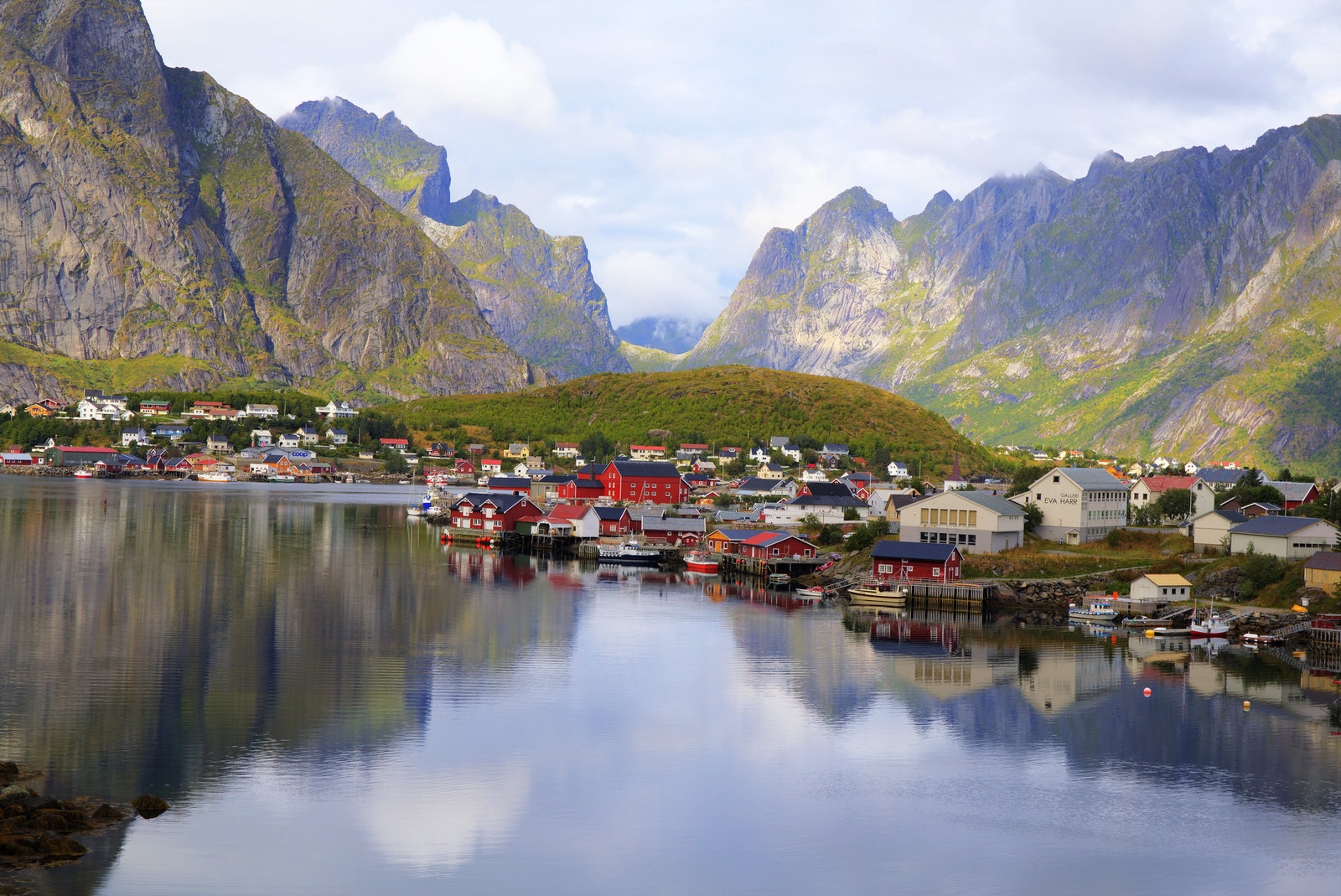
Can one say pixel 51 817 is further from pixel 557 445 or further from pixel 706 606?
pixel 557 445

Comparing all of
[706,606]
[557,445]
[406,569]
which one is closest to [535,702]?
[706,606]

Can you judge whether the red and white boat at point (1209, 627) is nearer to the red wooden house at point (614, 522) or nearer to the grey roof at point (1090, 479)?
the grey roof at point (1090, 479)

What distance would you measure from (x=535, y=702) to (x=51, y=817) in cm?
1572

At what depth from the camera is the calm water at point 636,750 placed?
77.8 feet

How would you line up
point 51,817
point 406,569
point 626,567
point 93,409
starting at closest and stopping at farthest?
point 51,817, point 406,569, point 626,567, point 93,409

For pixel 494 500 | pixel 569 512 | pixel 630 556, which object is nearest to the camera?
pixel 630 556

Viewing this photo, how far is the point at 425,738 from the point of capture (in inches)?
1235

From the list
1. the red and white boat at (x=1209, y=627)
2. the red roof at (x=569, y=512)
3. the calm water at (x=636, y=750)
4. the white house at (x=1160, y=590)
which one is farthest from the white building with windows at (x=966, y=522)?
the red roof at (x=569, y=512)

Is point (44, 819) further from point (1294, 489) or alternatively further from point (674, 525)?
point (1294, 489)

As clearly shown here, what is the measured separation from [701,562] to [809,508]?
1506 centimetres

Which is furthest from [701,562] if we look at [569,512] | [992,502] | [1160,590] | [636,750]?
[636,750]

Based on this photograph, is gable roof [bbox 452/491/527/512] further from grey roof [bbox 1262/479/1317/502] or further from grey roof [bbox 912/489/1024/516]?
grey roof [bbox 1262/479/1317/502]

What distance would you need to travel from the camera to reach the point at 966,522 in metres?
64.9

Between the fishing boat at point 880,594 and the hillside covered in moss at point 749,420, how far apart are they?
298 ft
